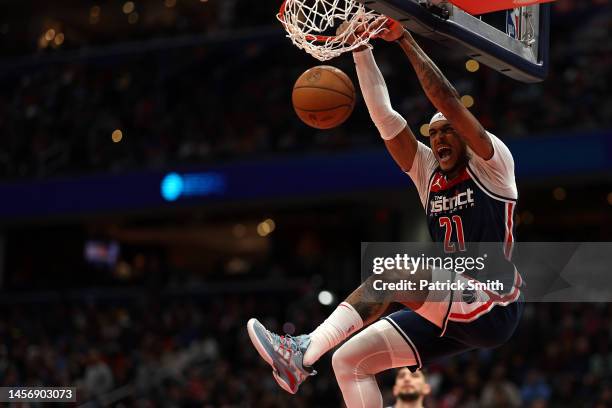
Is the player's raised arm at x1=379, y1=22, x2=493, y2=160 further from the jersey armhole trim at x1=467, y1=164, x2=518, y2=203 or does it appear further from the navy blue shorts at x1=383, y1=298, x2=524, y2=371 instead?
the navy blue shorts at x1=383, y1=298, x2=524, y2=371

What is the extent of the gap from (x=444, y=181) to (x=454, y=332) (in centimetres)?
91

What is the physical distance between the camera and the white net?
6.11m

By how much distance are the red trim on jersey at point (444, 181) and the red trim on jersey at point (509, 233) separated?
0.99ft

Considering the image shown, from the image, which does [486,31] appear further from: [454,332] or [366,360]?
[366,360]

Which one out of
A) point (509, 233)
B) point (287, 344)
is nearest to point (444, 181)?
point (509, 233)

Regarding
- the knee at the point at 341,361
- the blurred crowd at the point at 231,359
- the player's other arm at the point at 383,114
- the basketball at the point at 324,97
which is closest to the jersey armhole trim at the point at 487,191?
the player's other arm at the point at 383,114

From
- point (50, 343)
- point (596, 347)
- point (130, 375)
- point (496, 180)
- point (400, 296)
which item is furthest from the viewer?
point (50, 343)

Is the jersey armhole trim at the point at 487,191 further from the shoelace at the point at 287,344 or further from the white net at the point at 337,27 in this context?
the shoelace at the point at 287,344

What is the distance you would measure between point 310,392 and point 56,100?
925 centimetres

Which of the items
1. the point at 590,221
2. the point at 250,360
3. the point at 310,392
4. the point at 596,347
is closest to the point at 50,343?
the point at 250,360

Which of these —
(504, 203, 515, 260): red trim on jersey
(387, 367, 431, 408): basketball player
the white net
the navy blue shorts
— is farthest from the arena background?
the white net

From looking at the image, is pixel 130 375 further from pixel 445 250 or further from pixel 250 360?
pixel 445 250

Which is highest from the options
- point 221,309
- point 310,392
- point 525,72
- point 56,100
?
point 56,100

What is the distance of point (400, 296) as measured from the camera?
215 inches
